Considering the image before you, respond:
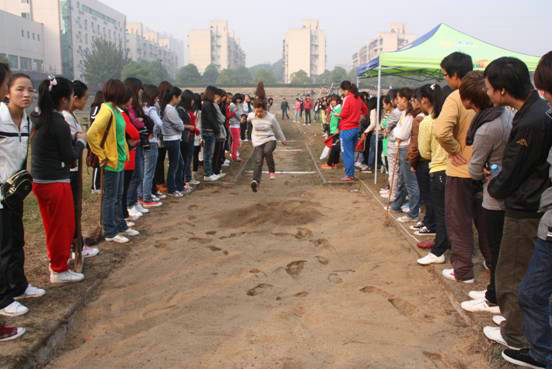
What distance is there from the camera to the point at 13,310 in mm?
3500

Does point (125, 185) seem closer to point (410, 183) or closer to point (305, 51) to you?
point (410, 183)

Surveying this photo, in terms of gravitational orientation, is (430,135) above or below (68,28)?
below

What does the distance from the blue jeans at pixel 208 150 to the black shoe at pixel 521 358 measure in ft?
24.1

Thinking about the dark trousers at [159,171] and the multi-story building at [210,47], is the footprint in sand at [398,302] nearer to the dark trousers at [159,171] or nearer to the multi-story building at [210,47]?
the dark trousers at [159,171]

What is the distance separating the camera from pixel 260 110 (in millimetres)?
8039

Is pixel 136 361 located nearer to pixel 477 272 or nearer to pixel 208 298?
pixel 208 298

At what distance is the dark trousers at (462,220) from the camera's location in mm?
4035

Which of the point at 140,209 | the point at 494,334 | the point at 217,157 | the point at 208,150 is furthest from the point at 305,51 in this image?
the point at 494,334

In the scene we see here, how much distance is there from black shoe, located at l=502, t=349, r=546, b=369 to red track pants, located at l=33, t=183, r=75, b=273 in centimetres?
351

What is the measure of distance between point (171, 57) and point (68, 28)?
82.6 meters

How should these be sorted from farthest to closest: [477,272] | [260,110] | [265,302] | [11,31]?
[11,31]
[260,110]
[477,272]
[265,302]

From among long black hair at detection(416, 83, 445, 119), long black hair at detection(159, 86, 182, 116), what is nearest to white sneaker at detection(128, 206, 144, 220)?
long black hair at detection(159, 86, 182, 116)

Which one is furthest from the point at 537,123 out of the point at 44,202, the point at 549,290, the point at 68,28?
the point at 68,28

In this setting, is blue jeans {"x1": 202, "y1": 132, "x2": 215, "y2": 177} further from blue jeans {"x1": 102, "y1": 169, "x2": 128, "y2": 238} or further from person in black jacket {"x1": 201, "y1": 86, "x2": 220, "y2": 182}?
blue jeans {"x1": 102, "y1": 169, "x2": 128, "y2": 238}
